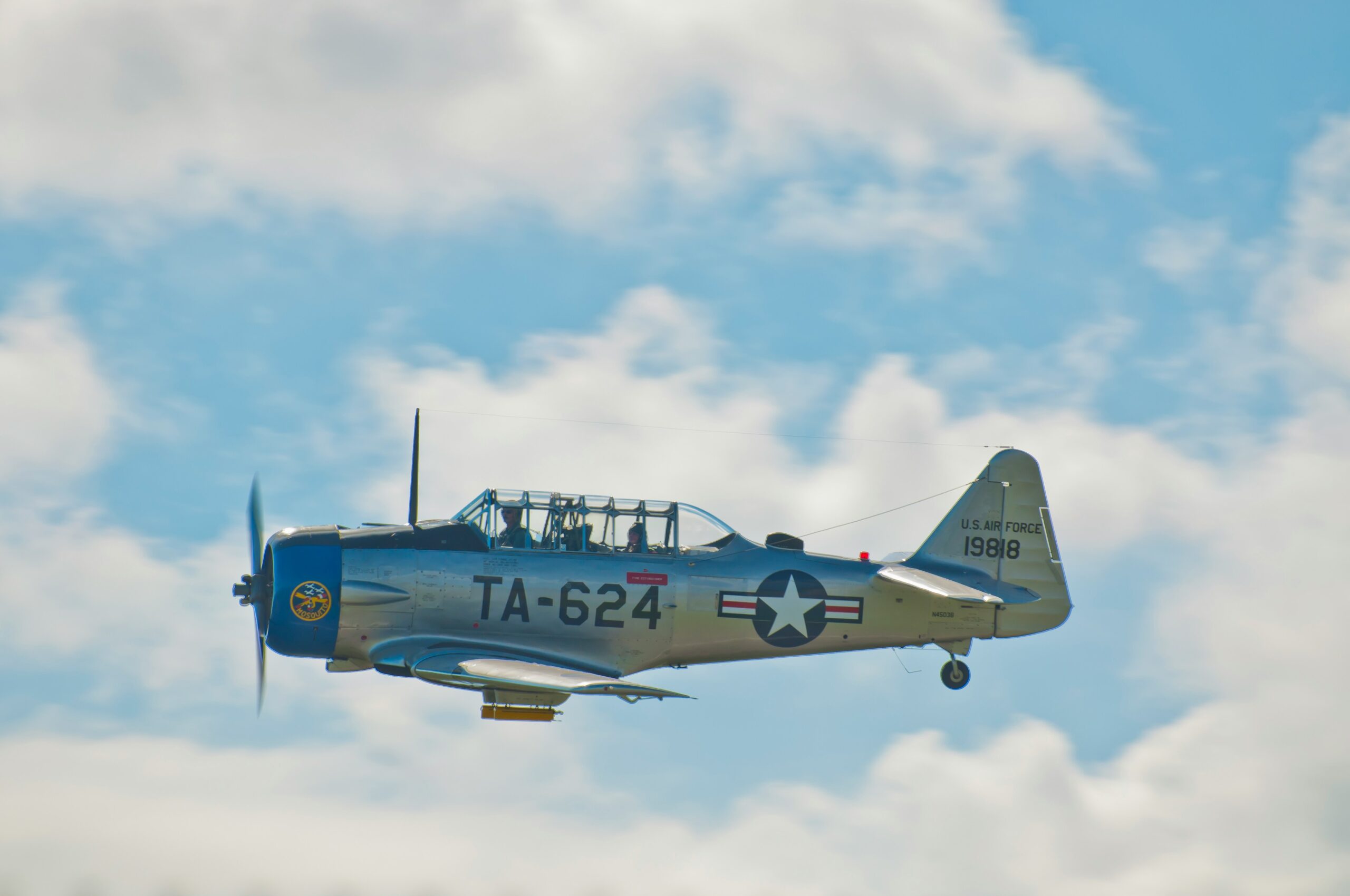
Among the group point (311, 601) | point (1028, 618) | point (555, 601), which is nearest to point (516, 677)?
point (555, 601)

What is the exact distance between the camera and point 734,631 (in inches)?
851

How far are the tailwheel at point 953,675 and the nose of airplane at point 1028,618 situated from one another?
677mm

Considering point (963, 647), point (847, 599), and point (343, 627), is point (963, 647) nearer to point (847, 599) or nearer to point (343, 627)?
point (847, 599)

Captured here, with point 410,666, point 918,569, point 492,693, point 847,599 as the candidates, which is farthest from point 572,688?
point 918,569

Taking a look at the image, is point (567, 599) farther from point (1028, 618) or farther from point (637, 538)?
point (1028, 618)

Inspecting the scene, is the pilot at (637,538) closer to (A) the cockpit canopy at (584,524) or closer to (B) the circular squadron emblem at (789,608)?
(A) the cockpit canopy at (584,524)

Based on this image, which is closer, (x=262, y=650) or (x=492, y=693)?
(x=492, y=693)

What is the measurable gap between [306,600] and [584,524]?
11.8 feet

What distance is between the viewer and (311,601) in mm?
20703

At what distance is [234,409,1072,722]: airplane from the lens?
20.7m

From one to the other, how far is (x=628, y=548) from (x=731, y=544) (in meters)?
1.40

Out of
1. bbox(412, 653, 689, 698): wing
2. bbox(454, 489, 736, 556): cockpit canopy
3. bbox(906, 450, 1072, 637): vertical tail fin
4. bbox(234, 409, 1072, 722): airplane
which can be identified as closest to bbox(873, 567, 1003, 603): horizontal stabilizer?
bbox(234, 409, 1072, 722): airplane

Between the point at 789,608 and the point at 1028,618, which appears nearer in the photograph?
the point at 789,608

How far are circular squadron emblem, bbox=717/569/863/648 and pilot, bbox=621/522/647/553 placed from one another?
3.83 ft
